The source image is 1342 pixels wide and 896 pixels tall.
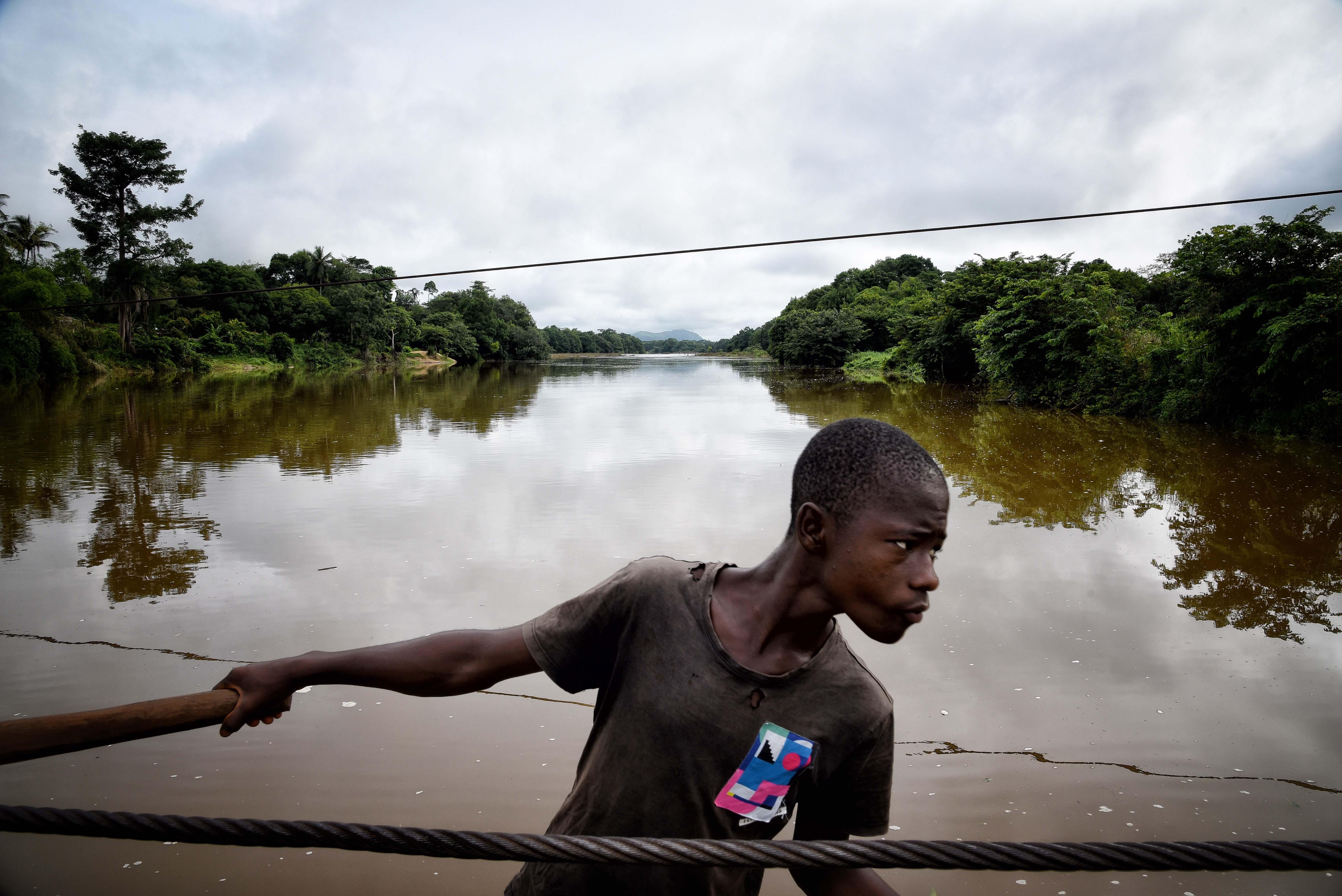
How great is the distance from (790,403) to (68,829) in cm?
2437

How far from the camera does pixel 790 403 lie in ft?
81.4

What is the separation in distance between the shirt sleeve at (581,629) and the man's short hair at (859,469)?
1.13 feet

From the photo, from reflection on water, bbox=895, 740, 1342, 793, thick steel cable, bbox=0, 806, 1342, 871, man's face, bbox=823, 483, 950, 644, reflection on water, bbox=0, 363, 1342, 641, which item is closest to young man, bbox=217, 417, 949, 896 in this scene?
man's face, bbox=823, 483, 950, 644

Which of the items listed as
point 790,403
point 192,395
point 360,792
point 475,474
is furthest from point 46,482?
point 790,403

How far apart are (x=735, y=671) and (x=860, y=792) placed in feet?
1.22

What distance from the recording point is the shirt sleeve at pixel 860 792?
4.45ft

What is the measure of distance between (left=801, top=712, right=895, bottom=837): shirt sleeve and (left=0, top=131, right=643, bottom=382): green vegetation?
1715cm

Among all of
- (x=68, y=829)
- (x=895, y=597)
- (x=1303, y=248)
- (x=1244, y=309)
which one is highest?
(x=1303, y=248)

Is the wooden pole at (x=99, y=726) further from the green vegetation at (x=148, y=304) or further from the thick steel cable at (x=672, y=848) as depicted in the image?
the green vegetation at (x=148, y=304)

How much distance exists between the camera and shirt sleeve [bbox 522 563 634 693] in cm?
138

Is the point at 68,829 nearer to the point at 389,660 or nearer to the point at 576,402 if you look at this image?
the point at 389,660

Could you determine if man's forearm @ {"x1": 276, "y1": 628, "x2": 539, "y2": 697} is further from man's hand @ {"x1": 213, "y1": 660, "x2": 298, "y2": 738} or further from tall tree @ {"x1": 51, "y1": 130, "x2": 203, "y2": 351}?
tall tree @ {"x1": 51, "y1": 130, "x2": 203, "y2": 351}

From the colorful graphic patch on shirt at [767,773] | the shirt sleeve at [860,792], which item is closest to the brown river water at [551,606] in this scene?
the shirt sleeve at [860,792]

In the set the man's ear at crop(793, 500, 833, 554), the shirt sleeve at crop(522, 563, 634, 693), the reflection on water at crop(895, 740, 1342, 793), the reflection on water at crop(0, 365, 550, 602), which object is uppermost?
the man's ear at crop(793, 500, 833, 554)
